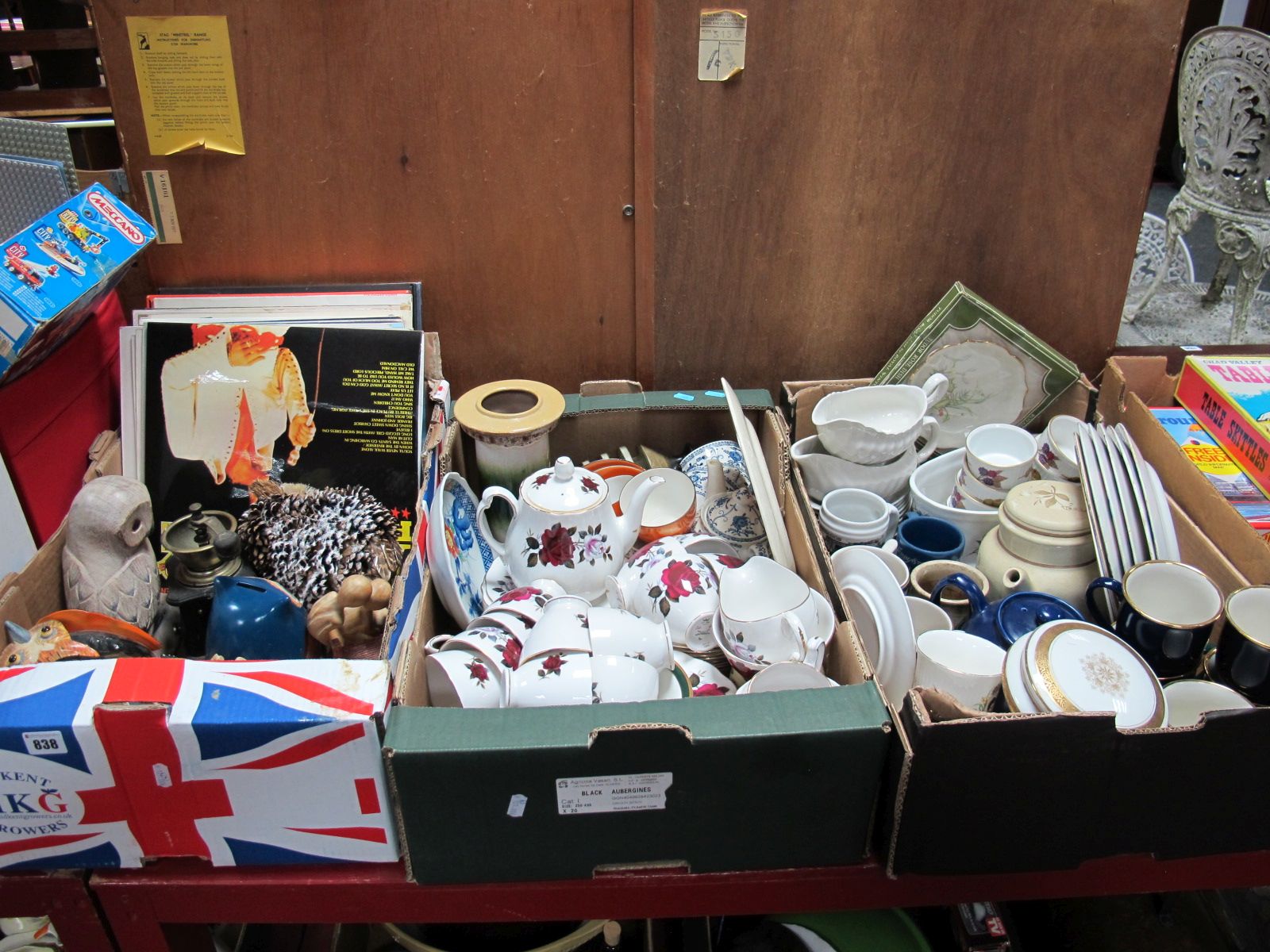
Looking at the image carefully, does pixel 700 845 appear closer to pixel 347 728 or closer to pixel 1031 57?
pixel 347 728

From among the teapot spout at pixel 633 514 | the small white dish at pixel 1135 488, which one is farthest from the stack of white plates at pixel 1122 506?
the teapot spout at pixel 633 514

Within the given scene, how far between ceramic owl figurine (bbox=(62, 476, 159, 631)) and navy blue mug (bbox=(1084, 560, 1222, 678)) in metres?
1.07

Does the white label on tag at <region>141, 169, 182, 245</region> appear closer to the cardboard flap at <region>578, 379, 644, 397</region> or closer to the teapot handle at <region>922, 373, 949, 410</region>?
the cardboard flap at <region>578, 379, 644, 397</region>

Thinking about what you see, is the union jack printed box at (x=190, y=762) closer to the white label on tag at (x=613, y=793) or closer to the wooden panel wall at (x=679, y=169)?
the white label on tag at (x=613, y=793)

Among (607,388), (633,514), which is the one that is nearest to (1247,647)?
(633,514)

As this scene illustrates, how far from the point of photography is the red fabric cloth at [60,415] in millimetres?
1049

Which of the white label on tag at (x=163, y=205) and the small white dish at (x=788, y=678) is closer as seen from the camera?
the small white dish at (x=788, y=678)

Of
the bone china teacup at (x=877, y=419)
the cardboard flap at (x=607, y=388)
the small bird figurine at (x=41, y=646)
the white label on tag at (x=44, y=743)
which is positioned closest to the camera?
the white label on tag at (x=44, y=743)

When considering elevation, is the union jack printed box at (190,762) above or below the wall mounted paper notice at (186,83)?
below

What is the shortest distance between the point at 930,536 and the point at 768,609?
290 millimetres

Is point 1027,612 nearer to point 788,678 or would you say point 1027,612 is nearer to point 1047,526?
point 1047,526

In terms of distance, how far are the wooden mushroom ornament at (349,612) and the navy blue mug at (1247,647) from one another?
851 millimetres

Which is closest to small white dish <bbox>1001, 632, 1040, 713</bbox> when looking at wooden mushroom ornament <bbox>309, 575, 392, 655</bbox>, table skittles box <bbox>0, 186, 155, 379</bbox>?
wooden mushroom ornament <bbox>309, 575, 392, 655</bbox>

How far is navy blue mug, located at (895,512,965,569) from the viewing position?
1101mm
